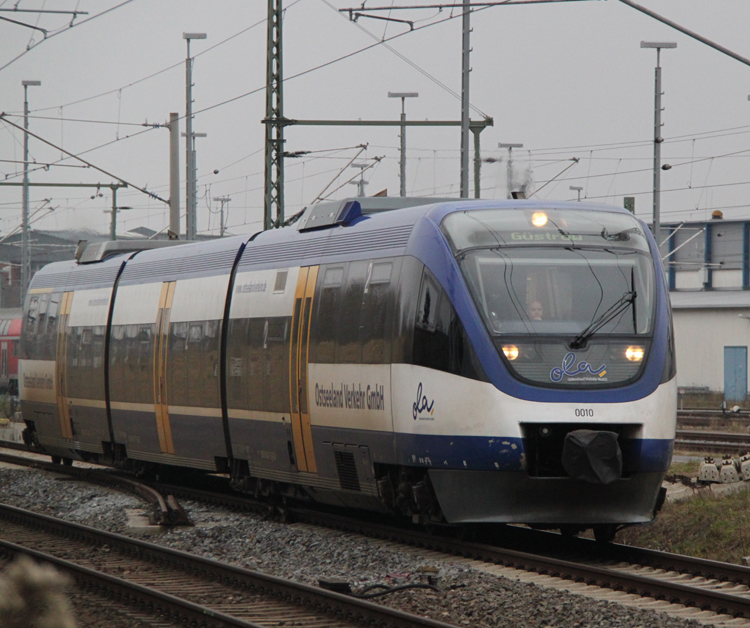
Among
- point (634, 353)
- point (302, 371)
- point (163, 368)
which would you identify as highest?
point (634, 353)

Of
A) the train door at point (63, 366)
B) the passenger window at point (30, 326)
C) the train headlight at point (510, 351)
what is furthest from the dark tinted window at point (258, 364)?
the passenger window at point (30, 326)

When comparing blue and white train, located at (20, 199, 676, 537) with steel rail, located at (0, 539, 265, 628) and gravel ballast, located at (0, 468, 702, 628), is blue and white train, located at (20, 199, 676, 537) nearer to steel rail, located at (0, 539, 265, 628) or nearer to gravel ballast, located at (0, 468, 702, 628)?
gravel ballast, located at (0, 468, 702, 628)

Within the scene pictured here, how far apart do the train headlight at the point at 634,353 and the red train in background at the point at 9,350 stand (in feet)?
121

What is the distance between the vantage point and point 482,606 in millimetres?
8609

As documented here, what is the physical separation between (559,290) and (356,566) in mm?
3036

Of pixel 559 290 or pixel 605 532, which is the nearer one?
pixel 559 290

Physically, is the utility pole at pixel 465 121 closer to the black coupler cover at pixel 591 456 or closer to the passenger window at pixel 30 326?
the passenger window at pixel 30 326

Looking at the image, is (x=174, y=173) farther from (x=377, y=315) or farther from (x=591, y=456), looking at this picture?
(x=591, y=456)

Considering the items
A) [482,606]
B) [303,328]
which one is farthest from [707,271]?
[482,606]

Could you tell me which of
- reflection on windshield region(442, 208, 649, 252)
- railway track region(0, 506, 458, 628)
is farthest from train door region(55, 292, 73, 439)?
reflection on windshield region(442, 208, 649, 252)

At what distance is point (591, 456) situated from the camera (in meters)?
10.1

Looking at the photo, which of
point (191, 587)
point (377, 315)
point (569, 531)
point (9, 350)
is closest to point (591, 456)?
point (569, 531)

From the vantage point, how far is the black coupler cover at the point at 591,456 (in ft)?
33.2

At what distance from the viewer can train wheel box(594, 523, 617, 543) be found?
11359 mm
